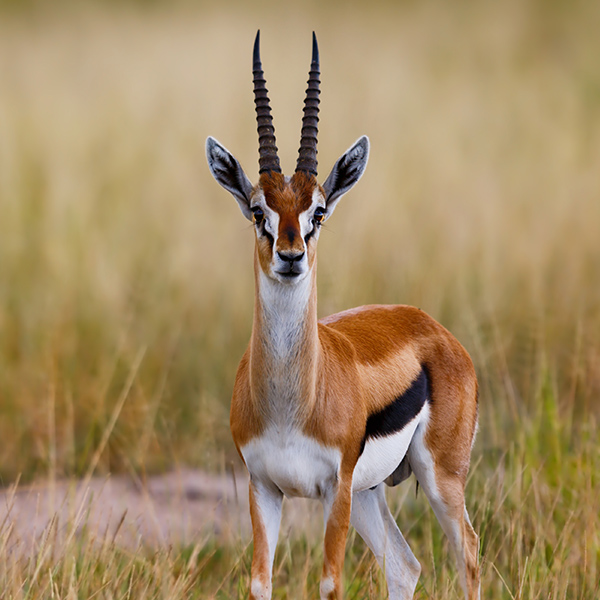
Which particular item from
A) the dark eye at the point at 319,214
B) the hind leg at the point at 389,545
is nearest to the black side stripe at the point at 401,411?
the hind leg at the point at 389,545

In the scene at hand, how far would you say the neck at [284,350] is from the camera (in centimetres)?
401

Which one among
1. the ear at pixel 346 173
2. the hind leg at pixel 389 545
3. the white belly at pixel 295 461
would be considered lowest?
the hind leg at pixel 389 545

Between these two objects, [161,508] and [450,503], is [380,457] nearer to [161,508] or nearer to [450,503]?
[450,503]

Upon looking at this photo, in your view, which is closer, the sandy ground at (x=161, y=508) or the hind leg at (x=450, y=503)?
the hind leg at (x=450, y=503)

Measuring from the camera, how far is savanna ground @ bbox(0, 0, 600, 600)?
5520mm

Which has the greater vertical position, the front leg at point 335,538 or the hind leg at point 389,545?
the front leg at point 335,538

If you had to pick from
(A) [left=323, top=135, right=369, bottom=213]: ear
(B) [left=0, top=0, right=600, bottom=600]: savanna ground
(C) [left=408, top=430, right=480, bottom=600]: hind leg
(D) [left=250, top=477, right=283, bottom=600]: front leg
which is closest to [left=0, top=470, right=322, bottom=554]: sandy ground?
(B) [left=0, top=0, right=600, bottom=600]: savanna ground

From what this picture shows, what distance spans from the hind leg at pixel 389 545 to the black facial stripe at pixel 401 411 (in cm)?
72

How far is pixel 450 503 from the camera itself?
470 cm

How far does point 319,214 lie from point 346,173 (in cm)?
48

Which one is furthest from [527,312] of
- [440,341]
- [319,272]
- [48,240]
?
[48,240]

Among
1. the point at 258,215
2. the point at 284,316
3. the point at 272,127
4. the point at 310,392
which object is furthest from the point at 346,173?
the point at 310,392

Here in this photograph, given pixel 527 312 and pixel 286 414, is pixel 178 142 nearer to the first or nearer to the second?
pixel 527 312

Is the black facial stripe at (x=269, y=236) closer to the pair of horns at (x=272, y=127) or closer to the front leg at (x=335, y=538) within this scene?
the pair of horns at (x=272, y=127)
